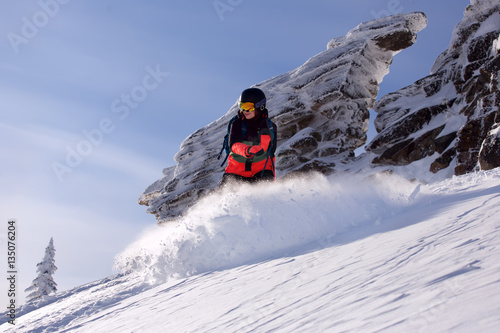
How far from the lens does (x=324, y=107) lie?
24.7m

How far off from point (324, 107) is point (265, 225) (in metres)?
19.8

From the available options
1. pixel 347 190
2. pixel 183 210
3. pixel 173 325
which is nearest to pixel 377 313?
pixel 173 325

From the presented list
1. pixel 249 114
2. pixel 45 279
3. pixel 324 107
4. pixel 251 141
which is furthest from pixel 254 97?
pixel 45 279

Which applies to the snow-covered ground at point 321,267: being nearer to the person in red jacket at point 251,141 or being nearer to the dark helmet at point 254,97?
the person in red jacket at point 251,141

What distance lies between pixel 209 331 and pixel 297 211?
347cm

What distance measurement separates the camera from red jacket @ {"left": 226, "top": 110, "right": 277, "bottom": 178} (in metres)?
7.59

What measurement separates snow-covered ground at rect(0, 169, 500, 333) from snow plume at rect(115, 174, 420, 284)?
0.07 ft

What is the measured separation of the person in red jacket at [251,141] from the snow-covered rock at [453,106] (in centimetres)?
1160

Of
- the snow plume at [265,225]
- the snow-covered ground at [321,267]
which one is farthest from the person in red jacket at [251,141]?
the snow plume at [265,225]

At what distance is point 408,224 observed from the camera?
4.64 metres

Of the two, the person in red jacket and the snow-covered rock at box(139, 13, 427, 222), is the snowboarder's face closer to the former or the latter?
the person in red jacket

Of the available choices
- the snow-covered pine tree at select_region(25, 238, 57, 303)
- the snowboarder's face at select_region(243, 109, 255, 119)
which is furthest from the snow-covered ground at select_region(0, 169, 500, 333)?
the snow-covered pine tree at select_region(25, 238, 57, 303)

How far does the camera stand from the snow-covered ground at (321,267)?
2.24 m

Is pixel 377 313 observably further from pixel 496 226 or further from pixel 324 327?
pixel 496 226
